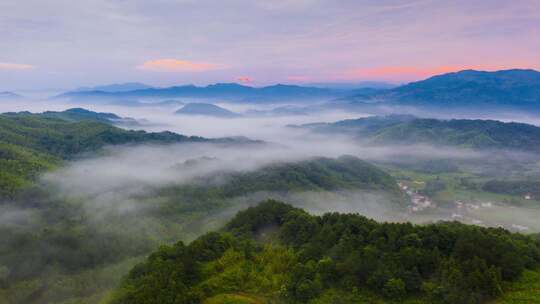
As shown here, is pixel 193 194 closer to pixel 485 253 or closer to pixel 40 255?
pixel 40 255

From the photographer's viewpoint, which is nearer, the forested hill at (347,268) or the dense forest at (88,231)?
the forested hill at (347,268)

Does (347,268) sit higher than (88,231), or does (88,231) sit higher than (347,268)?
(347,268)

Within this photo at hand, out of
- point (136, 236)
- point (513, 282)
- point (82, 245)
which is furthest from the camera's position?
point (136, 236)

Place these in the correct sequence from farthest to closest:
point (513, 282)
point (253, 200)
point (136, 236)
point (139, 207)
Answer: point (253, 200) → point (139, 207) → point (136, 236) → point (513, 282)

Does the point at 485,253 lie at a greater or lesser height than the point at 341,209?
greater

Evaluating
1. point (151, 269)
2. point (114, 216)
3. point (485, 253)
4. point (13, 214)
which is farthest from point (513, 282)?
point (13, 214)

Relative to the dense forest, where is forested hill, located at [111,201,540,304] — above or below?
above

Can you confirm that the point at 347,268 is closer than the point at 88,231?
Yes

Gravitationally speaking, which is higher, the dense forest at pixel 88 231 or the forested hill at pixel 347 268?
the forested hill at pixel 347 268
